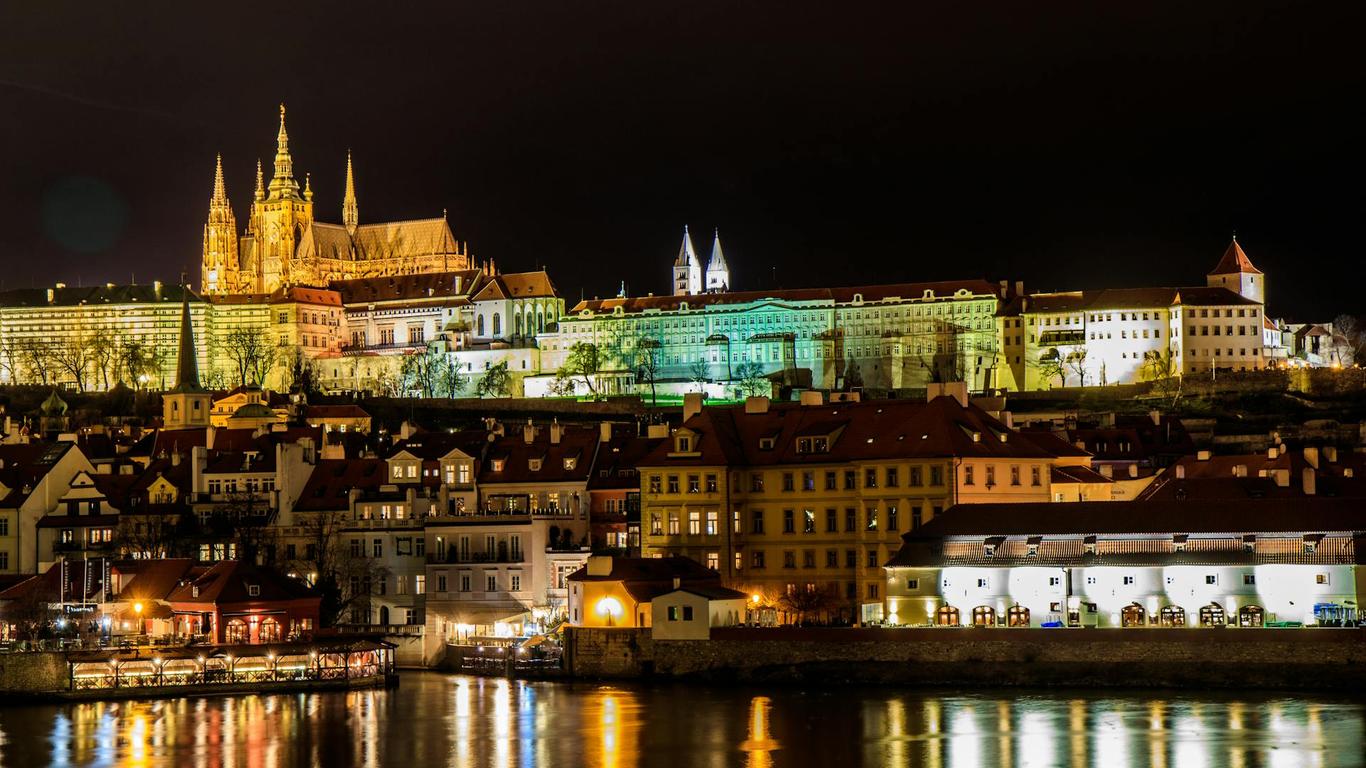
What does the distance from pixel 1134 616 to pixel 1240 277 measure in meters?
113

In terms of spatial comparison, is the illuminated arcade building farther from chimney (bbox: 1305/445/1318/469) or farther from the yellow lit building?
chimney (bbox: 1305/445/1318/469)

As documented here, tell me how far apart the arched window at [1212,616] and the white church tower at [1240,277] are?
111256mm

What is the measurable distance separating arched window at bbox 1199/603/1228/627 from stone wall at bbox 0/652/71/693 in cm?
2891

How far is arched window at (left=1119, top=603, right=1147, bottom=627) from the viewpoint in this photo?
54438mm

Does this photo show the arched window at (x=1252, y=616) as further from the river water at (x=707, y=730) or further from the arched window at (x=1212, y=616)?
the river water at (x=707, y=730)

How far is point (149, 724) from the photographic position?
5191 cm

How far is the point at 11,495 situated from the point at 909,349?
114787mm

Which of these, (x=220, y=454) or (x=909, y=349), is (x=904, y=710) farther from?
(x=909, y=349)

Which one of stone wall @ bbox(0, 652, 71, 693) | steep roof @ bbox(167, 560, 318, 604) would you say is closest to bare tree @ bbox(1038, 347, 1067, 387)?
steep roof @ bbox(167, 560, 318, 604)

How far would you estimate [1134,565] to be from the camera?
181ft

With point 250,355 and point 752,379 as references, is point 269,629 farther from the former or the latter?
point 250,355

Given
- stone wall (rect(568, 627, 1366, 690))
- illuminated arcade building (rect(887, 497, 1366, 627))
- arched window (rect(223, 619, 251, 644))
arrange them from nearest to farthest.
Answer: stone wall (rect(568, 627, 1366, 690))
illuminated arcade building (rect(887, 497, 1366, 627))
arched window (rect(223, 619, 251, 644))

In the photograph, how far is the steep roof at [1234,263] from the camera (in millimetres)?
162375

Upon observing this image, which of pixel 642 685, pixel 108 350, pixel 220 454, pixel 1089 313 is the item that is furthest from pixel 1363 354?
pixel 642 685
